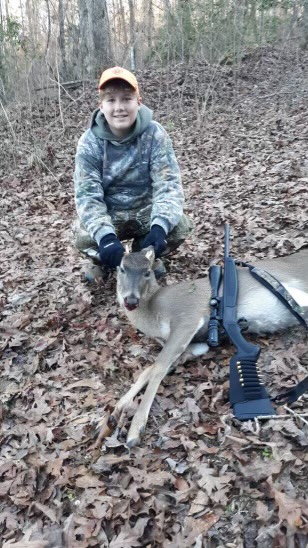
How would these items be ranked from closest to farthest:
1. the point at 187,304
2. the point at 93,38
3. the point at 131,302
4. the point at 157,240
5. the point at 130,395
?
1. the point at 130,395
2. the point at 131,302
3. the point at 187,304
4. the point at 157,240
5. the point at 93,38

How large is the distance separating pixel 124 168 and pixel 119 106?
2.16 feet

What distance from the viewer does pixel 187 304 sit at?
401cm

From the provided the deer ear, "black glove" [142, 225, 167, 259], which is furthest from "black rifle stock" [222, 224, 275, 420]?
"black glove" [142, 225, 167, 259]

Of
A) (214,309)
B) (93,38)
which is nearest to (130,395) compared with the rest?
(214,309)

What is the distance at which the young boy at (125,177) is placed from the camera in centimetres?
446

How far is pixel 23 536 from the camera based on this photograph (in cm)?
280

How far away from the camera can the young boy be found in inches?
176

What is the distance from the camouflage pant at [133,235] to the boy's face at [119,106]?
1066mm

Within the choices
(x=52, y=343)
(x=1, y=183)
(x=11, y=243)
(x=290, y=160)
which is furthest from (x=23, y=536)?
(x=1, y=183)

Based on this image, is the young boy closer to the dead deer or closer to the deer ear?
the deer ear

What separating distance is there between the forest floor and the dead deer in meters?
0.18

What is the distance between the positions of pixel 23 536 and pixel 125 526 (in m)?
0.60

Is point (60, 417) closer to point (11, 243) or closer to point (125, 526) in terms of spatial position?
point (125, 526)

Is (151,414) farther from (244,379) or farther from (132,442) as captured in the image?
(244,379)
